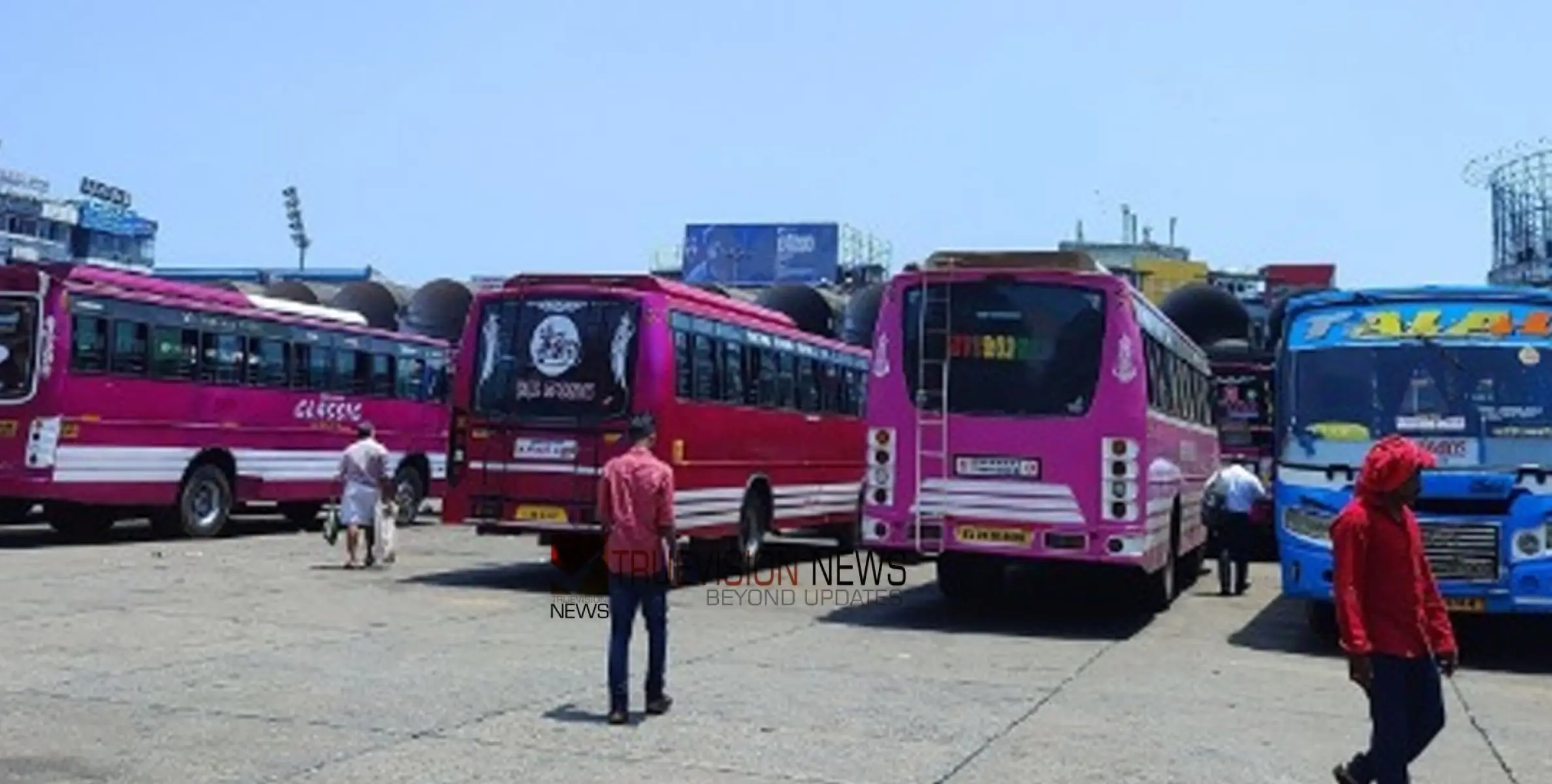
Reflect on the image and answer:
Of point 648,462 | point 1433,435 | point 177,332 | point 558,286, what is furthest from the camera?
point 177,332

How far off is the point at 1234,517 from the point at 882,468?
566 centimetres

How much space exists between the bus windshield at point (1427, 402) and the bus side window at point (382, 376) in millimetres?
15279

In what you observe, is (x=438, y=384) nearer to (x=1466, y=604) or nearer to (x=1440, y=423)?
(x=1440, y=423)

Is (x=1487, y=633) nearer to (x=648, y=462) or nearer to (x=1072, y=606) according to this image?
(x=1072, y=606)

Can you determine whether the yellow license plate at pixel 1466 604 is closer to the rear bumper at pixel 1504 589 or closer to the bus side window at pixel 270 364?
the rear bumper at pixel 1504 589

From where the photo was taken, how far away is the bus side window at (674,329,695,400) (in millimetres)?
15609

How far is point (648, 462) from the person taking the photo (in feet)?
29.4

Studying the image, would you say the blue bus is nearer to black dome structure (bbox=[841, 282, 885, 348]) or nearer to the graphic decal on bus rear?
the graphic decal on bus rear

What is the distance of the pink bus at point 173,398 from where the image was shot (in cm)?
1786

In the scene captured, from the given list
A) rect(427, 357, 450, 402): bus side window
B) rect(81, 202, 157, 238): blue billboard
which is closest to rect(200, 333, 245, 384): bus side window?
rect(427, 357, 450, 402): bus side window

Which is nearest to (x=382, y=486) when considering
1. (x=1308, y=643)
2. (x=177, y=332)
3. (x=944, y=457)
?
(x=177, y=332)

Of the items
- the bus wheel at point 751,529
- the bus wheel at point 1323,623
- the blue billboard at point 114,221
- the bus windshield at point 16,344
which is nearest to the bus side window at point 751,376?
the bus wheel at point 751,529

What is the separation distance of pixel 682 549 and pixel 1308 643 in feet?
23.7

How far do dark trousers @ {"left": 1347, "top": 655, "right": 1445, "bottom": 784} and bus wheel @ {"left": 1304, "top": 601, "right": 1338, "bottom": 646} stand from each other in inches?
285
